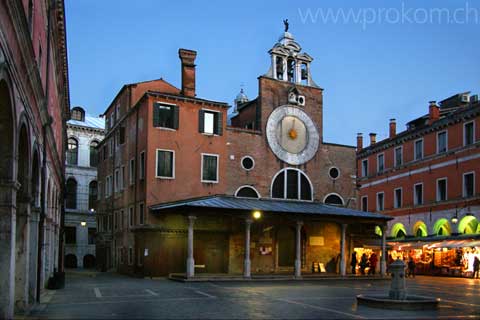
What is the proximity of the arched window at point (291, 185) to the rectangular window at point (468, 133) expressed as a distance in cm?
1190

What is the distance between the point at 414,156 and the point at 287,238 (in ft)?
52.8

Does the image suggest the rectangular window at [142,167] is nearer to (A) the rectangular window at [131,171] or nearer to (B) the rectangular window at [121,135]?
(A) the rectangular window at [131,171]

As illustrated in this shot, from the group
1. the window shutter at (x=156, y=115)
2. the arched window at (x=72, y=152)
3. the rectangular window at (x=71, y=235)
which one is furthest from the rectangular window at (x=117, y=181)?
the arched window at (x=72, y=152)

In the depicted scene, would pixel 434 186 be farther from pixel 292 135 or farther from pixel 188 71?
pixel 188 71

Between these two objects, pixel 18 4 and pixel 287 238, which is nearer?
pixel 18 4

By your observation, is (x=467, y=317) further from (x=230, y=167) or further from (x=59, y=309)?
(x=230, y=167)

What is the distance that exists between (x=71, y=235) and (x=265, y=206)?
2772 centimetres

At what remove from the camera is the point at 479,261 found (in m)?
36.7

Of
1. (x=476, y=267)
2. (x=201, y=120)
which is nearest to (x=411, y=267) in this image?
(x=476, y=267)

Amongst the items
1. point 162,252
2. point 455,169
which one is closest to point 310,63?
point 455,169

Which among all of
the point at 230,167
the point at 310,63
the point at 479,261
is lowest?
the point at 479,261


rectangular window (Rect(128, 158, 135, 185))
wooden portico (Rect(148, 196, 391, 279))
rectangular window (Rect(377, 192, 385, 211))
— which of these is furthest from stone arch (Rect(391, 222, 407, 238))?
rectangular window (Rect(128, 158, 135, 185))

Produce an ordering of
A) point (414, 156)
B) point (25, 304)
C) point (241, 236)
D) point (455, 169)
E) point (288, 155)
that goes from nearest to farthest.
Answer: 1. point (25, 304)
2. point (241, 236)
3. point (288, 155)
4. point (455, 169)
5. point (414, 156)

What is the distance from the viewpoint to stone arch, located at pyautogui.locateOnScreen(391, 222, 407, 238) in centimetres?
4908
